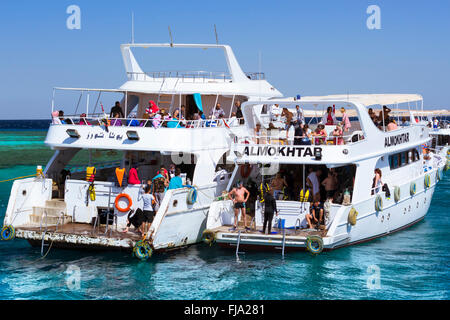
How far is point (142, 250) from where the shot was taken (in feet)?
49.1

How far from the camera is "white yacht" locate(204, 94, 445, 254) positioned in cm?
1580

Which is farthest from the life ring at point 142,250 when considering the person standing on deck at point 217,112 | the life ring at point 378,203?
the life ring at point 378,203

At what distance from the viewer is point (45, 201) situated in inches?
677

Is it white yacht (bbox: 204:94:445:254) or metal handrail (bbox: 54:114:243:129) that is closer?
white yacht (bbox: 204:94:445:254)

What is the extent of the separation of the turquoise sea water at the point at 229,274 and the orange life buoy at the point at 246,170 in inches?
106

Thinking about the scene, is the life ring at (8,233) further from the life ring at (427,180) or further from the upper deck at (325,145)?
the life ring at (427,180)

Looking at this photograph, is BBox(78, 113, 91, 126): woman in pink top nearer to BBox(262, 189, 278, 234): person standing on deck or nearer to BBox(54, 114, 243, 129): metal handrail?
BBox(54, 114, 243, 129): metal handrail

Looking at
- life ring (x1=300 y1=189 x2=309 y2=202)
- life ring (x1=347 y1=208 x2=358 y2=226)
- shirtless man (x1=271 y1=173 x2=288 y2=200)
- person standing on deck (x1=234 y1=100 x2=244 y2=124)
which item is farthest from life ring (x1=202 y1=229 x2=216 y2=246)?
person standing on deck (x1=234 y1=100 x2=244 y2=124)

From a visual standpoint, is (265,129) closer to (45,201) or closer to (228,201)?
(228,201)

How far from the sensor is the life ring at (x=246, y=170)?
1839cm

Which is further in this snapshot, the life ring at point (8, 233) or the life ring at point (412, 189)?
the life ring at point (412, 189)

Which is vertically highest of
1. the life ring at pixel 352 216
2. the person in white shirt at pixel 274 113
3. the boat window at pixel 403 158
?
the person in white shirt at pixel 274 113
